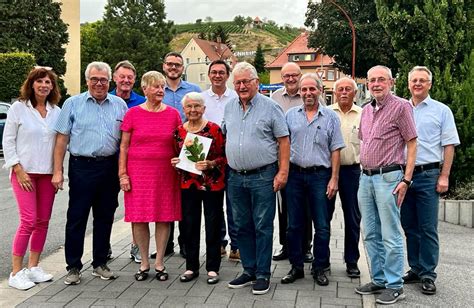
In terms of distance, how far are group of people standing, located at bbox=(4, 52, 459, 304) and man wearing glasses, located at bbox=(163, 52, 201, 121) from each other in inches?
32.2

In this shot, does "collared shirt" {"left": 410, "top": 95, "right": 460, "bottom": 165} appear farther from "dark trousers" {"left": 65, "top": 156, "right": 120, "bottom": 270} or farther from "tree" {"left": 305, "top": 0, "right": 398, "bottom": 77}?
"tree" {"left": 305, "top": 0, "right": 398, "bottom": 77}

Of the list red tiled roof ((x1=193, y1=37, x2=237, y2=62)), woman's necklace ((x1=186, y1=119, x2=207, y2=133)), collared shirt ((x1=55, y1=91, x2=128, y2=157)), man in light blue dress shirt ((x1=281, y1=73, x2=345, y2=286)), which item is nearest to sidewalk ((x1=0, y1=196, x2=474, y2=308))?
man in light blue dress shirt ((x1=281, y1=73, x2=345, y2=286))

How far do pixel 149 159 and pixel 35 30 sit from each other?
41304mm

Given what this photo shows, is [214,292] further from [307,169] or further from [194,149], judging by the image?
[307,169]

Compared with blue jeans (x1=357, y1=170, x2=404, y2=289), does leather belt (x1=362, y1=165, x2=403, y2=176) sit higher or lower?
higher

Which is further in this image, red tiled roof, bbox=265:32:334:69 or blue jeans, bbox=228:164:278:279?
red tiled roof, bbox=265:32:334:69

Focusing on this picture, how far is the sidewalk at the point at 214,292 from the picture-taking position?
527 cm

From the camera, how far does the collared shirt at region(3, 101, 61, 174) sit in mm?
5758

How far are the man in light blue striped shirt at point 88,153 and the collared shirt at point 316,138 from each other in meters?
1.78

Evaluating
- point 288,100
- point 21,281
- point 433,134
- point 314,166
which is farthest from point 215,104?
point 21,281

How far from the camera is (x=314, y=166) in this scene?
5.84 meters

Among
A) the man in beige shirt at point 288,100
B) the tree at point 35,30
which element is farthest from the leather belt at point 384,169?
the tree at point 35,30

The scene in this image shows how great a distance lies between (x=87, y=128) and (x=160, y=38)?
68815mm

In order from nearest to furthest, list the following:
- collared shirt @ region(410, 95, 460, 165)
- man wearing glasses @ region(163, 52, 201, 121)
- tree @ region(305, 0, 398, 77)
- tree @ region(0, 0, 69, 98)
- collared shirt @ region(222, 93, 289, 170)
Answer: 1. collared shirt @ region(222, 93, 289, 170)
2. collared shirt @ region(410, 95, 460, 165)
3. man wearing glasses @ region(163, 52, 201, 121)
4. tree @ region(305, 0, 398, 77)
5. tree @ region(0, 0, 69, 98)
